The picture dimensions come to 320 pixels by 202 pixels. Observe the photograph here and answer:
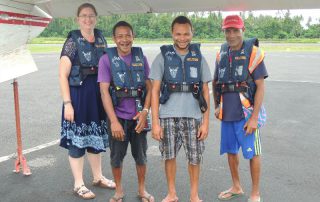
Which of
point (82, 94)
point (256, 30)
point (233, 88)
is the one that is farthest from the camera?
point (256, 30)

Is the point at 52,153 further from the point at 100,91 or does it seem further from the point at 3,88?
the point at 3,88

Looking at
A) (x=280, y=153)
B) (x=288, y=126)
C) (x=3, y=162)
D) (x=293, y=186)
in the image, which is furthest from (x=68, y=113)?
(x=288, y=126)

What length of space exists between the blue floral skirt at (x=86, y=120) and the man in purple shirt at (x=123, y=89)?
0.30m

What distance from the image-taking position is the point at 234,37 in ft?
11.9

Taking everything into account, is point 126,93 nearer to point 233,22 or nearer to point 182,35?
point 182,35

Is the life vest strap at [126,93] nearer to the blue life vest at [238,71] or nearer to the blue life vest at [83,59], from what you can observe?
the blue life vest at [83,59]

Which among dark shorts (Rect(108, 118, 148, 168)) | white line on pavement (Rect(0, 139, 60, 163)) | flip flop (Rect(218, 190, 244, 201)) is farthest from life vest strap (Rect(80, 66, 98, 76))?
white line on pavement (Rect(0, 139, 60, 163))

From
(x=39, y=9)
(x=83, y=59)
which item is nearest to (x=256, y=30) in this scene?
(x=39, y=9)

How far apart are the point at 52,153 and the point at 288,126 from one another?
407 cm

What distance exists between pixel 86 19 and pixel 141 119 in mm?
1109

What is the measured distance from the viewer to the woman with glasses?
3719 mm

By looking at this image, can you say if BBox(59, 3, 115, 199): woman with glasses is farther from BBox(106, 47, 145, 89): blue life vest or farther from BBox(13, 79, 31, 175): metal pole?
BBox(13, 79, 31, 175): metal pole

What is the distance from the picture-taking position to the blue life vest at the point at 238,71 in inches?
143

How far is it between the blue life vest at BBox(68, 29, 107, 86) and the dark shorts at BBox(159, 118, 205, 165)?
2.86ft
